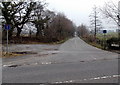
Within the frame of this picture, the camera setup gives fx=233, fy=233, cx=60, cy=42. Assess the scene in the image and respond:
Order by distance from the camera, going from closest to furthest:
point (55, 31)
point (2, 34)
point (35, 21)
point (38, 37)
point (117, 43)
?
1. point (117, 43)
2. point (2, 34)
3. point (35, 21)
4. point (38, 37)
5. point (55, 31)

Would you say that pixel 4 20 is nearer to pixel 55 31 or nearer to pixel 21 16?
pixel 21 16

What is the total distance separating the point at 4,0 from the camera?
5716 cm

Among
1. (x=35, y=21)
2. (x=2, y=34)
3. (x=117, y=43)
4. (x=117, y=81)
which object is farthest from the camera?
(x=35, y=21)

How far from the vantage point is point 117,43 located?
111 ft

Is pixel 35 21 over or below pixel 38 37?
over

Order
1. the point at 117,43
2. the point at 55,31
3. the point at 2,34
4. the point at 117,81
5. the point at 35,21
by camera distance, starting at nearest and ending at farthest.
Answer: the point at 117,81 < the point at 117,43 < the point at 2,34 < the point at 35,21 < the point at 55,31

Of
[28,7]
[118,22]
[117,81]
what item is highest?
[28,7]

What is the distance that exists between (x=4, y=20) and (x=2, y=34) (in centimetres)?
374

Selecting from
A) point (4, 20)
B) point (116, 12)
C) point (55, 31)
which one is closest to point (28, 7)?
point (4, 20)

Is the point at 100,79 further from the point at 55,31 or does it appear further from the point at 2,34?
the point at 55,31

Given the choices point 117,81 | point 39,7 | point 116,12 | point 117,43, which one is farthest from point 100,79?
point 39,7

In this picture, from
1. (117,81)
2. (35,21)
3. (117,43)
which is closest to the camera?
(117,81)

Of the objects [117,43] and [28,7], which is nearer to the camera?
[117,43]

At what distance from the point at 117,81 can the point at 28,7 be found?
176ft
